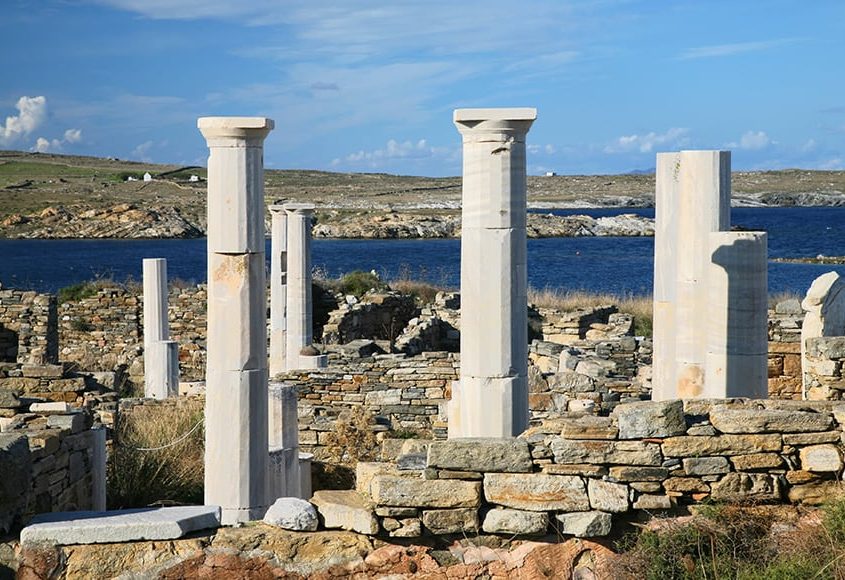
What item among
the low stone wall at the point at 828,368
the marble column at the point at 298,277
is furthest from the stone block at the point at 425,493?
the marble column at the point at 298,277

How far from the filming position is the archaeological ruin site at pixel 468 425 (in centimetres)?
685

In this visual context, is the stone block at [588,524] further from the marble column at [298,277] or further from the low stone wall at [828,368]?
the marble column at [298,277]

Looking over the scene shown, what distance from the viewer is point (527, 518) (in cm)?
680

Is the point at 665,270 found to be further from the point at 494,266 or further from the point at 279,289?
the point at 279,289

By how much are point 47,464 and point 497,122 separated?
4.26 metres

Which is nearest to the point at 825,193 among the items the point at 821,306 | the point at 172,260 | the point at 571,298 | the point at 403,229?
the point at 403,229

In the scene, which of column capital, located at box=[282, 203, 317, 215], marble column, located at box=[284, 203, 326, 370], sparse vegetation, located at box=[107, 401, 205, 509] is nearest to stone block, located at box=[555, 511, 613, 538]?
sparse vegetation, located at box=[107, 401, 205, 509]

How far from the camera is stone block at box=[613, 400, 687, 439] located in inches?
272

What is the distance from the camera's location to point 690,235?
11.0 metres

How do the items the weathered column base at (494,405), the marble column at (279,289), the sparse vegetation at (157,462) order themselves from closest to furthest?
the weathered column base at (494,405), the sparse vegetation at (157,462), the marble column at (279,289)

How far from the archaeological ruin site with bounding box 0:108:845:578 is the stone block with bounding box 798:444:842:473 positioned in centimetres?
2

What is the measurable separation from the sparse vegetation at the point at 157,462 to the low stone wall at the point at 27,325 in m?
10.0

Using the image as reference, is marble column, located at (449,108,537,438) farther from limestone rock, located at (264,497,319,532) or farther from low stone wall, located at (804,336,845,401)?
limestone rock, located at (264,497,319,532)

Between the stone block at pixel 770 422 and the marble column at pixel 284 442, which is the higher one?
the stone block at pixel 770 422
